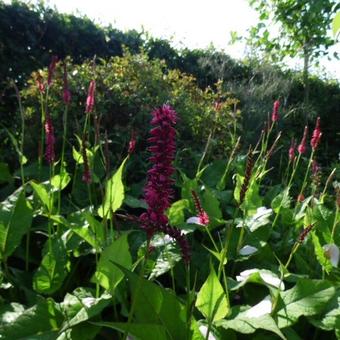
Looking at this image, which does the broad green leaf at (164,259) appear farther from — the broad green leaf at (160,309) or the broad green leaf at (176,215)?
the broad green leaf at (160,309)

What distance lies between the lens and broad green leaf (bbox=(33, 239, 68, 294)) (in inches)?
64.1

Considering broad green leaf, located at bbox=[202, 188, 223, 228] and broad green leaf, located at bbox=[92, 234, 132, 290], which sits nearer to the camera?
broad green leaf, located at bbox=[92, 234, 132, 290]

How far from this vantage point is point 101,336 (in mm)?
1566

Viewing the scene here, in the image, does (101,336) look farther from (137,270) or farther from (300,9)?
(300,9)

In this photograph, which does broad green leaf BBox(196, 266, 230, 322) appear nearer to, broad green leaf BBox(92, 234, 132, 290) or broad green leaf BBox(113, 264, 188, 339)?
broad green leaf BBox(113, 264, 188, 339)

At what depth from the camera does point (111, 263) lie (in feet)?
4.56

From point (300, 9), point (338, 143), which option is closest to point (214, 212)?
point (338, 143)

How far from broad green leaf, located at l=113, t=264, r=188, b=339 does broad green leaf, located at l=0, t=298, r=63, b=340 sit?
30 cm

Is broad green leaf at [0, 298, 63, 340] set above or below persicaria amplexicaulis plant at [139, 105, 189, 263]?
below

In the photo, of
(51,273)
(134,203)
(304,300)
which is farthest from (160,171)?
(134,203)

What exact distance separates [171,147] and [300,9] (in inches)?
348

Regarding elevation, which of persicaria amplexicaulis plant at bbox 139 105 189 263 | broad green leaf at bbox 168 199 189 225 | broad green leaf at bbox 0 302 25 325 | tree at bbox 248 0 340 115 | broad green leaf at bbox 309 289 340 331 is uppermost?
tree at bbox 248 0 340 115

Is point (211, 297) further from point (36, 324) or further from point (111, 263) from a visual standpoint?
point (36, 324)

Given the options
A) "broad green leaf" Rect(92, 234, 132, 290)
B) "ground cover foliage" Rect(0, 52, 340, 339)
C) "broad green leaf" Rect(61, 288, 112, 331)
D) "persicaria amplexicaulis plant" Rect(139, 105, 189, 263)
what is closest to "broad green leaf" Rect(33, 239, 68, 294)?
"ground cover foliage" Rect(0, 52, 340, 339)
